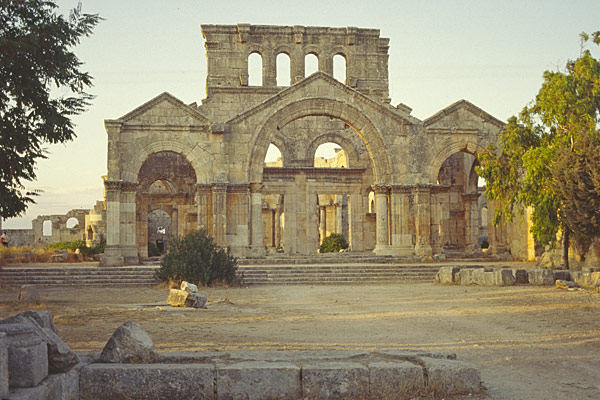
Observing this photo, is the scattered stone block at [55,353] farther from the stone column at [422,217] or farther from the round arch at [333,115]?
the stone column at [422,217]

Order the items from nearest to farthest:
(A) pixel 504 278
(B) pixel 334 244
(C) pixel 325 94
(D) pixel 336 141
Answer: (A) pixel 504 278 → (C) pixel 325 94 → (D) pixel 336 141 → (B) pixel 334 244

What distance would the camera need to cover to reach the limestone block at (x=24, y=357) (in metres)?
4.62

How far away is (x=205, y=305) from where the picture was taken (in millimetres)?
12547

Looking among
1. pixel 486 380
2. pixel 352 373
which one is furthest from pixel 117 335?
pixel 486 380

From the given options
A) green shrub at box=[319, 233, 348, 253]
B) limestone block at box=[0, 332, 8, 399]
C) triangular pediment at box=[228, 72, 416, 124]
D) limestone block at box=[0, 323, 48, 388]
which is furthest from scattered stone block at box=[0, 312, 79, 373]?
green shrub at box=[319, 233, 348, 253]

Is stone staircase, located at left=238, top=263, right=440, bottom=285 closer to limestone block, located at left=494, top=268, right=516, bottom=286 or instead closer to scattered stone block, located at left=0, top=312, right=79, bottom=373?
limestone block, located at left=494, top=268, right=516, bottom=286

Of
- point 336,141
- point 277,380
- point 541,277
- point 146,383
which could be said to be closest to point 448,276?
point 541,277

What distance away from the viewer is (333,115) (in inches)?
984

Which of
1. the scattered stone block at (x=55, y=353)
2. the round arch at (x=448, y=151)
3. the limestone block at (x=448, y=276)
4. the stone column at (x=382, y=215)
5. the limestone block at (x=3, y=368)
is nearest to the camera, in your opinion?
the limestone block at (x=3, y=368)

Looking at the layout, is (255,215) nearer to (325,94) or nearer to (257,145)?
(257,145)

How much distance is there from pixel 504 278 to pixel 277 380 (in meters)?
12.3

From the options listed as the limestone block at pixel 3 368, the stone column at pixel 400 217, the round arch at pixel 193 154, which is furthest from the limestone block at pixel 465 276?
the limestone block at pixel 3 368

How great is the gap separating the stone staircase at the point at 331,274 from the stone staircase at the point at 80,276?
3020mm

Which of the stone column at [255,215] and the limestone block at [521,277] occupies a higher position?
the stone column at [255,215]
